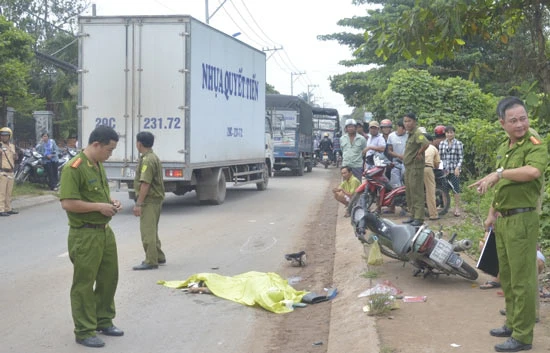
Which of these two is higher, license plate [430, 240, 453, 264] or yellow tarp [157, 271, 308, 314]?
license plate [430, 240, 453, 264]

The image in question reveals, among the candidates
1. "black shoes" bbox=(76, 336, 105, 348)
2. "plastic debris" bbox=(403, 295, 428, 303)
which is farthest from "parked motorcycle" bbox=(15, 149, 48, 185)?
"plastic debris" bbox=(403, 295, 428, 303)

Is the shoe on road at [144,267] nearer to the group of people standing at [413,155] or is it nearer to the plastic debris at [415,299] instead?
the plastic debris at [415,299]

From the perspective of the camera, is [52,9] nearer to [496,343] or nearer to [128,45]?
[128,45]

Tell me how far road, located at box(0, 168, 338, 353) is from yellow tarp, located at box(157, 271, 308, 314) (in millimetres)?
124

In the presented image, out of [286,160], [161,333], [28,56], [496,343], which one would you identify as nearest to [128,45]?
[28,56]

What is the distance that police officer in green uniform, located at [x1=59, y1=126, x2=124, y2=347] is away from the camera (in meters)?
5.86

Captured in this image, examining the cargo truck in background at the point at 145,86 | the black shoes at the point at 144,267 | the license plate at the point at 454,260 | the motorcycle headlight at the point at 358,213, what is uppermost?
the cargo truck in background at the point at 145,86

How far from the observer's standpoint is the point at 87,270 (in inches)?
231

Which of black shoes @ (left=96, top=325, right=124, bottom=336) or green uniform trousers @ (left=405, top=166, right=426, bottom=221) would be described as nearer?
black shoes @ (left=96, top=325, right=124, bottom=336)

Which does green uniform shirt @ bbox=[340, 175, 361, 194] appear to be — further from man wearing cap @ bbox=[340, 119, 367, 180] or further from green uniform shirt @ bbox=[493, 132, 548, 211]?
green uniform shirt @ bbox=[493, 132, 548, 211]

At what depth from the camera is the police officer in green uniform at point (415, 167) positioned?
10.7 meters

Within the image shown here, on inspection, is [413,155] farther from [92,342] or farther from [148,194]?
[92,342]

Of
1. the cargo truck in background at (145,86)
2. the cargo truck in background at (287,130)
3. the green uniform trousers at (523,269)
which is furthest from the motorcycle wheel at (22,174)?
the green uniform trousers at (523,269)

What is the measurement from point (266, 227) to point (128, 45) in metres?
4.97
